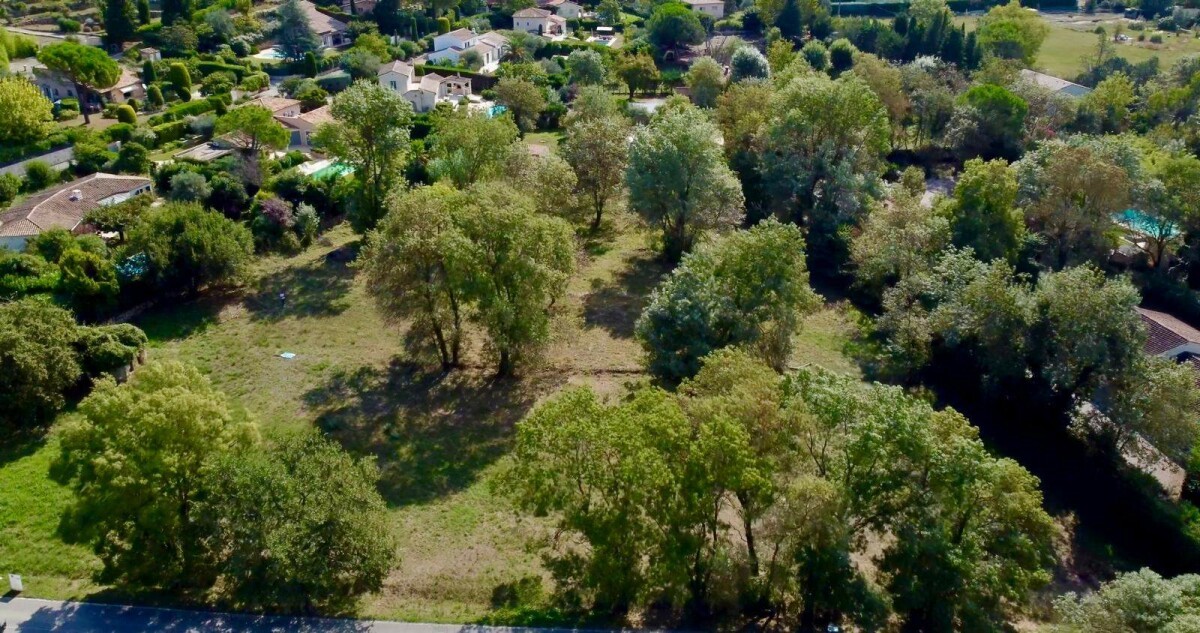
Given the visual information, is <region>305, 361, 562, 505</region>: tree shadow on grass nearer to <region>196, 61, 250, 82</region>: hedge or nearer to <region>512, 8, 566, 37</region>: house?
<region>196, 61, 250, 82</region>: hedge

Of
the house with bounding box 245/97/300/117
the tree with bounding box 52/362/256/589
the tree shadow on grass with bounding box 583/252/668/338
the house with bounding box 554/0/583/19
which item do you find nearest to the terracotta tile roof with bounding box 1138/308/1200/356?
the tree shadow on grass with bounding box 583/252/668/338

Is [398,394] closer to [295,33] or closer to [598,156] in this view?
[598,156]

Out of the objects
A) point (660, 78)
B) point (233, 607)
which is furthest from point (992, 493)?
point (660, 78)

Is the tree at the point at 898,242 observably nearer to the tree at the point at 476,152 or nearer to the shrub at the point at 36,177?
the tree at the point at 476,152

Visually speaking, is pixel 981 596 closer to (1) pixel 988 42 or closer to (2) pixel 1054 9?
(1) pixel 988 42

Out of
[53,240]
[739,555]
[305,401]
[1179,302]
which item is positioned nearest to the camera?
[739,555]

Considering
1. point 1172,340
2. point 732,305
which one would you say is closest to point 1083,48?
point 1172,340
